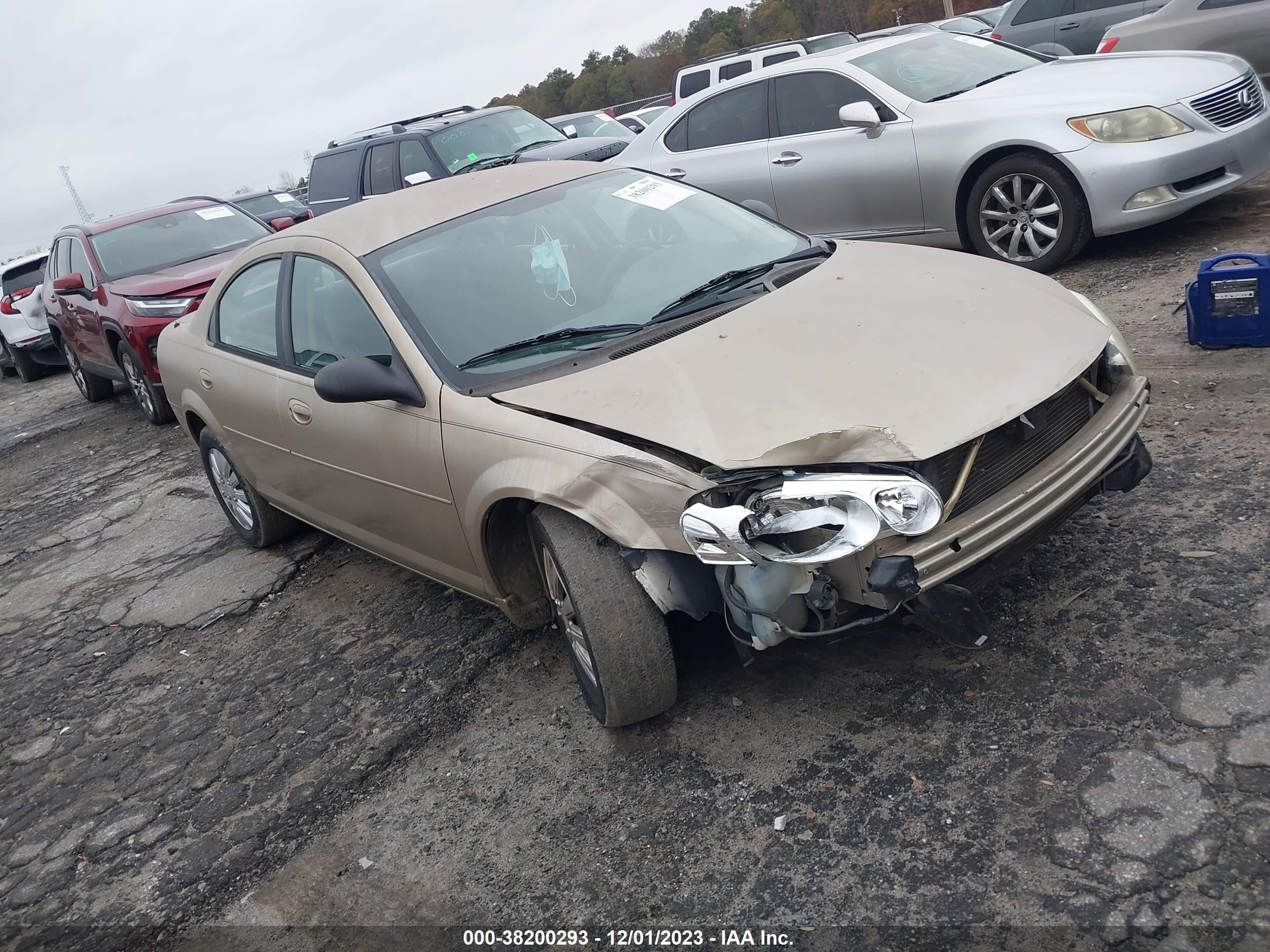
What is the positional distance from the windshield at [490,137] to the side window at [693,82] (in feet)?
9.76

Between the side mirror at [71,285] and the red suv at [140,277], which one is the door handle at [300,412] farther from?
the side mirror at [71,285]

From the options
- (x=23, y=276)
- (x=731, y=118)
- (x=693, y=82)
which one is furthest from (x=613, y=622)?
(x=23, y=276)

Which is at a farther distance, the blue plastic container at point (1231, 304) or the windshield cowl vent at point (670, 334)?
the blue plastic container at point (1231, 304)

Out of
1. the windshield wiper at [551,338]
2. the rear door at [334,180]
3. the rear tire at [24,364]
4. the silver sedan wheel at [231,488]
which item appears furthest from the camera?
the rear tire at [24,364]

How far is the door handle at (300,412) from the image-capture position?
412 centimetres

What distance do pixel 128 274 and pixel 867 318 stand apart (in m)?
7.98

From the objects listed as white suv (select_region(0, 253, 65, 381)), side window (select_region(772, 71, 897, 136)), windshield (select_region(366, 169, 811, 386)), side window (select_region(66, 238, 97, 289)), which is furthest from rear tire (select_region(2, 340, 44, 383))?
windshield (select_region(366, 169, 811, 386))

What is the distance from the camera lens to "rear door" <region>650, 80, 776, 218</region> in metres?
7.70

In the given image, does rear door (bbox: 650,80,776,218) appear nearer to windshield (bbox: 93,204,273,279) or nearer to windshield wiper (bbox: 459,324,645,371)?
windshield (bbox: 93,204,273,279)

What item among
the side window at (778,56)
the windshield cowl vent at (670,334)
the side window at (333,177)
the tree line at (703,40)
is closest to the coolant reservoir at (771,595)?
the windshield cowl vent at (670,334)

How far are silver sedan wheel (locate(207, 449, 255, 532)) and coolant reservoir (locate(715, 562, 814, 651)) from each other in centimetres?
336

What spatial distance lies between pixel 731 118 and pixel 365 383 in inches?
209

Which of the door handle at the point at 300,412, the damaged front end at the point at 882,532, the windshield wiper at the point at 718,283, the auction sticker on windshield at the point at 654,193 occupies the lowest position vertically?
the damaged front end at the point at 882,532

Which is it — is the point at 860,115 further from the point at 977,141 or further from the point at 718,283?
the point at 718,283
